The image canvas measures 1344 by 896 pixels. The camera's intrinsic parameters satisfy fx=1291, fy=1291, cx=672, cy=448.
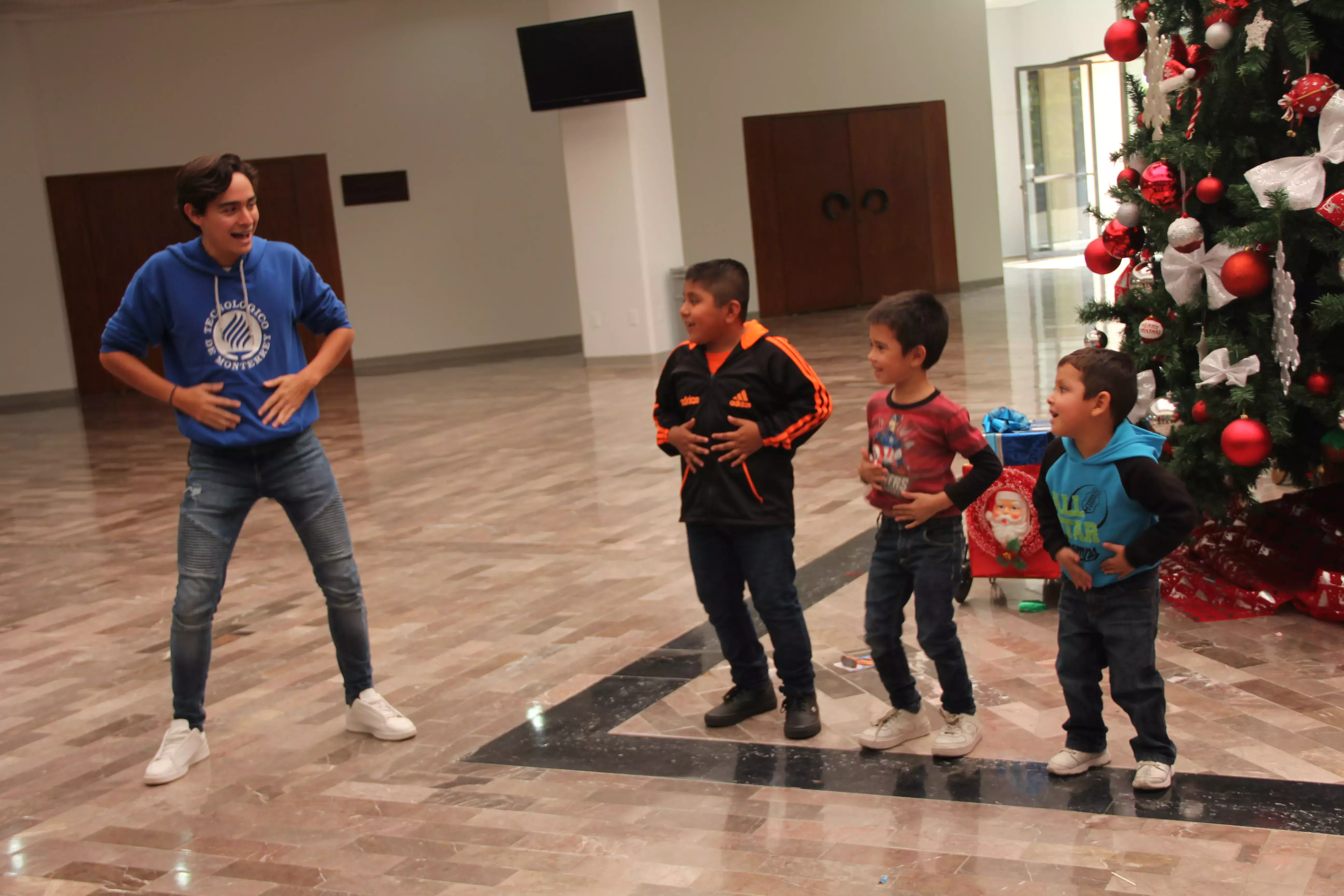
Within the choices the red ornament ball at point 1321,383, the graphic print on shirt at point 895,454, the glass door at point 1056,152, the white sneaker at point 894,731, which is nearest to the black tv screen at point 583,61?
the red ornament ball at point 1321,383

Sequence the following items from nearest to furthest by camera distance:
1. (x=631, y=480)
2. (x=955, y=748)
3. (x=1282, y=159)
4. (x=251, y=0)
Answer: (x=955, y=748)
(x=1282, y=159)
(x=631, y=480)
(x=251, y=0)

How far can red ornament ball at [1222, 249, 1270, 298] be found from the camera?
3.61 m

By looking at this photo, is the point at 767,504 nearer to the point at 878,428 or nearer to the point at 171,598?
the point at 878,428

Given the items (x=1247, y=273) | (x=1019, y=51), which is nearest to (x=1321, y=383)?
(x=1247, y=273)

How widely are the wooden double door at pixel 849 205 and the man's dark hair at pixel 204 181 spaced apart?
43.4 ft

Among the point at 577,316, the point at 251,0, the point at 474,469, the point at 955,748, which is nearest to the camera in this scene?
the point at 955,748

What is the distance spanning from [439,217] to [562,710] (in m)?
12.5

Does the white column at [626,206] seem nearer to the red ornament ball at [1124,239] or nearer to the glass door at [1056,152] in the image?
the red ornament ball at [1124,239]

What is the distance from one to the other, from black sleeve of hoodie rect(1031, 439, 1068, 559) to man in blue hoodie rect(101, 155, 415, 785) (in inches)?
70.7

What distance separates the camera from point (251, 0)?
14609mm

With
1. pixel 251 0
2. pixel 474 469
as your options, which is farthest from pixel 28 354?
pixel 474 469

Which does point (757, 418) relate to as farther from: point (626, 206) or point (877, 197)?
point (877, 197)

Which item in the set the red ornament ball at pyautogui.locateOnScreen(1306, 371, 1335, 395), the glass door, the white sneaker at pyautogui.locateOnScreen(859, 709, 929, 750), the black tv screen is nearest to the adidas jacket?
the white sneaker at pyautogui.locateOnScreen(859, 709, 929, 750)

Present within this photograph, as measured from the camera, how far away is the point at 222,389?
10.9ft
